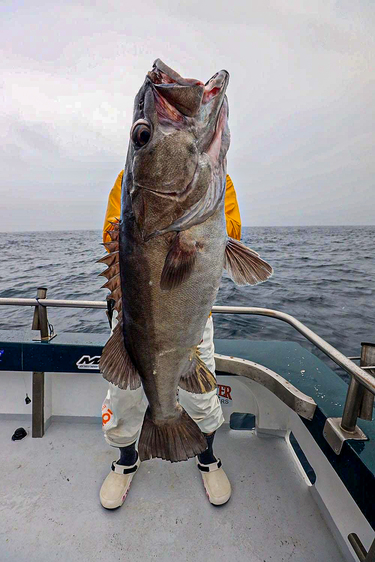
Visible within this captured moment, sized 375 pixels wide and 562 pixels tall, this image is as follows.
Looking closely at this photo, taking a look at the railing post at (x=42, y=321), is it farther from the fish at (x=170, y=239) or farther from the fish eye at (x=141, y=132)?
the fish eye at (x=141, y=132)

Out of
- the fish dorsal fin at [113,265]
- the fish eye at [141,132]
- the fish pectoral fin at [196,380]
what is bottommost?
the fish pectoral fin at [196,380]

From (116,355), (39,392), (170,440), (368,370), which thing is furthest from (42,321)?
(368,370)

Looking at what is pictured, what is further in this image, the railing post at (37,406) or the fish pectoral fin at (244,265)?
the railing post at (37,406)

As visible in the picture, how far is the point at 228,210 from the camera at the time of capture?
232 cm

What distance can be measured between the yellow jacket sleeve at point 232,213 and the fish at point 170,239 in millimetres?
642

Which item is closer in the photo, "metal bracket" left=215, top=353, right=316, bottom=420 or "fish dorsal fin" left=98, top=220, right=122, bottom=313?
"fish dorsal fin" left=98, top=220, right=122, bottom=313

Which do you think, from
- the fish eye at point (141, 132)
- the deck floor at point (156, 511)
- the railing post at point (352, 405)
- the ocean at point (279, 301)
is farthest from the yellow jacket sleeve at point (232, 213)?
the ocean at point (279, 301)

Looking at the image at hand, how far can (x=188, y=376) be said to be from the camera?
1808 mm

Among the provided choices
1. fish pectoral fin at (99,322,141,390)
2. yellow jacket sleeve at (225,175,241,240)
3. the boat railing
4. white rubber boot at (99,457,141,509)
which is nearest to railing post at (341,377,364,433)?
the boat railing

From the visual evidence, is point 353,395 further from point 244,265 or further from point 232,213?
point 232,213

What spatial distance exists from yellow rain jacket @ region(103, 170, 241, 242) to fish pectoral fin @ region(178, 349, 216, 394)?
91cm

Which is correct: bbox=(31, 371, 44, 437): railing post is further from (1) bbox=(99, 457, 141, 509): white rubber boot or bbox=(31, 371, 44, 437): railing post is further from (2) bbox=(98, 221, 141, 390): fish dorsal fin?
(2) bbox=(98, 221, 141, 390): fish dorsal fin

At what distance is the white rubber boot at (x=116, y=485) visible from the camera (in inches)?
103

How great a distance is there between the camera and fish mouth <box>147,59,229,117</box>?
4.24 ft
